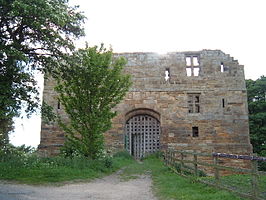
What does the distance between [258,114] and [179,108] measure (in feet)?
27.3

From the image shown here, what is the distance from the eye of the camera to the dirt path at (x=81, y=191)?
6367 mm

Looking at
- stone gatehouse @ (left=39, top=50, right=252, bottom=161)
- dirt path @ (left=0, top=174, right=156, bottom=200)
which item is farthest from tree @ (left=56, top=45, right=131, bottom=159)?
stone gatehouse @ (left=39, top=50, right=252, bottom=161)

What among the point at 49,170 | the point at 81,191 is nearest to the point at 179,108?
the point at 49,170

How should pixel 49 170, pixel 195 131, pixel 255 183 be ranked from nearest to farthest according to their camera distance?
pixel 255 183 < pixel 49 170 < pixel 195 131

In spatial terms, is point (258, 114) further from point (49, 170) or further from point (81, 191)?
point (81, 191)

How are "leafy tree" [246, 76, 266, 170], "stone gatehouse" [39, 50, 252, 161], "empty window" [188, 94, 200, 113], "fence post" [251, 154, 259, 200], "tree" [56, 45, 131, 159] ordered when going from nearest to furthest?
"fence post" [251, 154, 259, 200]
"tree" [56, 45, 131, 159]
"stone gatehouse" [39, 50, 252, 161]
"empty window" [188, 94, 200, 113]
"leafy tree" [246, 76, 266, 170]

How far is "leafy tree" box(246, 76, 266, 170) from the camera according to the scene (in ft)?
74.6

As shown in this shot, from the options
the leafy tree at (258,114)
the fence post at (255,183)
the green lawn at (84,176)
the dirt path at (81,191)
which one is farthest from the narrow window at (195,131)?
the fence post at (255,183)

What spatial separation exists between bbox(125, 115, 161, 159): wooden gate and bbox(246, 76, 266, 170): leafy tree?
872 centimetres

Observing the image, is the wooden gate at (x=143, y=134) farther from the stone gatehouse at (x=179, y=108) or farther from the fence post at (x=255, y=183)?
the fence post at (x=255, y=183)

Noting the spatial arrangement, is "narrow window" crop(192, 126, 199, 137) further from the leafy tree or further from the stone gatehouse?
the leafy tree

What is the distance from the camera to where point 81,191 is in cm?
723

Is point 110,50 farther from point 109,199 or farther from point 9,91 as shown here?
point 109,199

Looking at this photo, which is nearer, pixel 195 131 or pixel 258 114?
pixel 195 131
